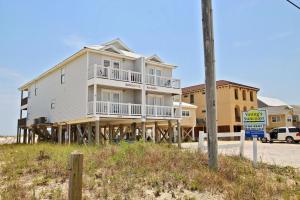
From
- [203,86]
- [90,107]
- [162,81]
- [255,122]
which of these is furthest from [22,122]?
[255,122]

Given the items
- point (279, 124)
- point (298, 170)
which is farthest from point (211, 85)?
point (279, 124)

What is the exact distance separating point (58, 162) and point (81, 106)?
1371cm

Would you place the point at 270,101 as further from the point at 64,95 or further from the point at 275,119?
the point at 64,95

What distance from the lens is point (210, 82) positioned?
9.28 m

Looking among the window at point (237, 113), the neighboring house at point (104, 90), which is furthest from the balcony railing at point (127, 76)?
the window at point (237, 113)

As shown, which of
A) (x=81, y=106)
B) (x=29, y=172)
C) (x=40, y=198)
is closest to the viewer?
(x=40, y=198)

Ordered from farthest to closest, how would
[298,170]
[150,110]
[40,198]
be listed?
[150,110]
[298,170]
[40,198]

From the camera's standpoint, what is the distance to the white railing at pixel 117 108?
2198 centimetres

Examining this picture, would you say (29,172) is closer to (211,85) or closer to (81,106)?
(211,85)

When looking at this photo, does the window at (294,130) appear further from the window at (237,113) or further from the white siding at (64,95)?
the white siding at (64,95)

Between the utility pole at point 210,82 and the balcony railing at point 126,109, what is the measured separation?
13.6 metres

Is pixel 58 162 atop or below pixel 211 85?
below

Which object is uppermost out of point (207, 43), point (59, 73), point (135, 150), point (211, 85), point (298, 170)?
point (59, 73)

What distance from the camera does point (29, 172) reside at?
29.8ft
